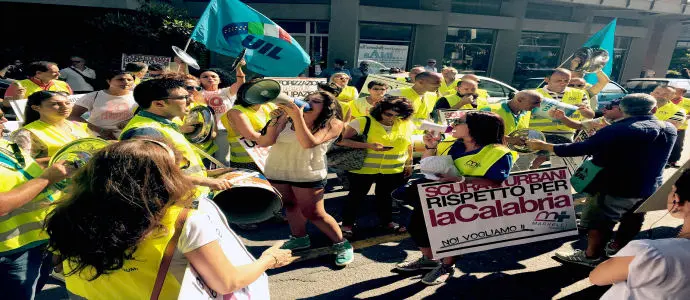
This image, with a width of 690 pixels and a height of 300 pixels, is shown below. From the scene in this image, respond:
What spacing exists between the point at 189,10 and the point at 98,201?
580 inches

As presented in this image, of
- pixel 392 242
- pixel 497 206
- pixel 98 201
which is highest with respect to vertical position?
pixel 98 201

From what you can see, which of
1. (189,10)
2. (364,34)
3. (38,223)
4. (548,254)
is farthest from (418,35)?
(38,223)

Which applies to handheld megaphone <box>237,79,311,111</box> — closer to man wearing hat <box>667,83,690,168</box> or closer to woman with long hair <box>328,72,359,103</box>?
woman with long hair <box>328,72,359,103</box>

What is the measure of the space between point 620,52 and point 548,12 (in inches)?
284

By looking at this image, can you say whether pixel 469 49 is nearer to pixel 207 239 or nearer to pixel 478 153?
pixel 478 153

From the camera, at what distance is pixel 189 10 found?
46.9 ft

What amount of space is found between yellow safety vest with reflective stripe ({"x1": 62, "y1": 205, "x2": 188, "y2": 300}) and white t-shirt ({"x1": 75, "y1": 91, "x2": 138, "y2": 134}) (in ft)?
10.7

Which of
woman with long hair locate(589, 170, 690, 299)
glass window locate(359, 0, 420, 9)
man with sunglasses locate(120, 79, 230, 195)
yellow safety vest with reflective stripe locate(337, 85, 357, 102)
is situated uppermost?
glass window locate(359, 0, 420, 9)

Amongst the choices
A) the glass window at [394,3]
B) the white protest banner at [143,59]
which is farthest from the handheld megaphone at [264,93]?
the glass window at [394,3]

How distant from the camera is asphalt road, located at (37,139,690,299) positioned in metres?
3.35

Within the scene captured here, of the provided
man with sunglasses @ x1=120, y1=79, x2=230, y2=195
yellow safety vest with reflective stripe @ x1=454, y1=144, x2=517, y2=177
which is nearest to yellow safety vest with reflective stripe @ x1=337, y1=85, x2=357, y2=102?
yellow safety vest with reflective stripe @ x1=454, y1=144, x2=517, y2=177

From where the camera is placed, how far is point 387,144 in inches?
157

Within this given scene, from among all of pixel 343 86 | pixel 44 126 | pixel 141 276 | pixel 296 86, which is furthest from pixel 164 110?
pixel 343 86

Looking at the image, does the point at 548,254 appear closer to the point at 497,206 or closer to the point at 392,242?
the point at 497,206
